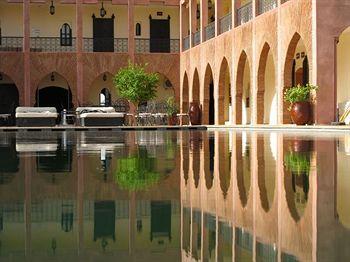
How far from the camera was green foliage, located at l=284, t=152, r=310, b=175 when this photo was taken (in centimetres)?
691

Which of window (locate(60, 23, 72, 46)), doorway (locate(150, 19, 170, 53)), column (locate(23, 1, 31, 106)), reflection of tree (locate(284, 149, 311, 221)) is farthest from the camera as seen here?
doorway (locate(150, 19, 170, 53))

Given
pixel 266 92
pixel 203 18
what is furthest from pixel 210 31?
pixel 266 92

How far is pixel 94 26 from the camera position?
40.7 m

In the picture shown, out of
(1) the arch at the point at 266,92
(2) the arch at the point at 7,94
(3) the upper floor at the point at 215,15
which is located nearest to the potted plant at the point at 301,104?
(3) the upper floor at the point at 215,15

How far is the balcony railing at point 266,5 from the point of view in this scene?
88.9 ft

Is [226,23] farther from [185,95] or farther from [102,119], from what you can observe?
[102,119]

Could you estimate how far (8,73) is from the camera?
124 feet

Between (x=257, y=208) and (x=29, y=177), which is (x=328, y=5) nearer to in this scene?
(x=29, y=177)

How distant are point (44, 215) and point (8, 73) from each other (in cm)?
3522

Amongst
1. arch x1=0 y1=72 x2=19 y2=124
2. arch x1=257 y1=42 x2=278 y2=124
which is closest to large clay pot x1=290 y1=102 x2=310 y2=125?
arch x1=257 y1=42 x2=278 y2=124

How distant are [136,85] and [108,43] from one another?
662cm

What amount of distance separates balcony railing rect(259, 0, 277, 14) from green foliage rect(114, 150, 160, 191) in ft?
63.9

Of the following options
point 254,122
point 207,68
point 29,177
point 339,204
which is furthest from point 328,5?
point 339,204

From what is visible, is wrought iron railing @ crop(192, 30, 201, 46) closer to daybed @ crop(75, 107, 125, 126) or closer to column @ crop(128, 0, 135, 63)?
column @ crop(128, 0, 135, 63)
